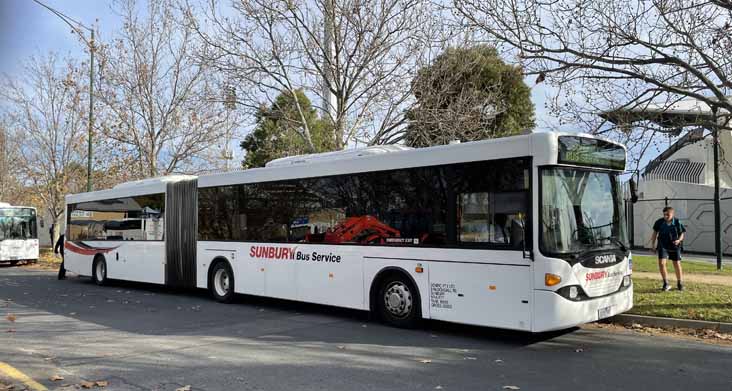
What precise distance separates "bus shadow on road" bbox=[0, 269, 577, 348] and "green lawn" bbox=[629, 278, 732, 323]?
89.2 inches

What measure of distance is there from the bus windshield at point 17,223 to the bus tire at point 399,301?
74.5 ft

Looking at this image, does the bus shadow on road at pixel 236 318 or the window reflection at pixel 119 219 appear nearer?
the bus shadow on road at pixel 236 318

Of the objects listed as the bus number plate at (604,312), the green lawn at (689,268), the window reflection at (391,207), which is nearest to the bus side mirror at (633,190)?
the bus number plate at (604,312)

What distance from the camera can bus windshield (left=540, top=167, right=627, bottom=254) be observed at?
7.92m

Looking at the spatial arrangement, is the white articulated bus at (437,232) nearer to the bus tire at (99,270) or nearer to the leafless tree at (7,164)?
the bus tire at (99,270)

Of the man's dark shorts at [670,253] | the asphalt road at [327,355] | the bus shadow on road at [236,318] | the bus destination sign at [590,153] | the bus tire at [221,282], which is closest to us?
the asphalt road at [327,355]

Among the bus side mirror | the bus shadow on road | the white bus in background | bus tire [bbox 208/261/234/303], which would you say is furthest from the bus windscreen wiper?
the white bus in background

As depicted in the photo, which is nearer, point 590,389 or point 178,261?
point 590,389

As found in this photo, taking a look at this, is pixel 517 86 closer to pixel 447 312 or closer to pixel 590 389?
pixel 447 312

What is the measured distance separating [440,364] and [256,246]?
6.19 metres

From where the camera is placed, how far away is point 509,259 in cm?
818

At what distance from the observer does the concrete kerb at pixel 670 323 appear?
30.7ft

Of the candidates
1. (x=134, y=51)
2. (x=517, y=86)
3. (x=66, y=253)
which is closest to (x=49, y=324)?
(x=66, y=253)

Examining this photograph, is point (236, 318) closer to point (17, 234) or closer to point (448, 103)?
point (448, 103)
